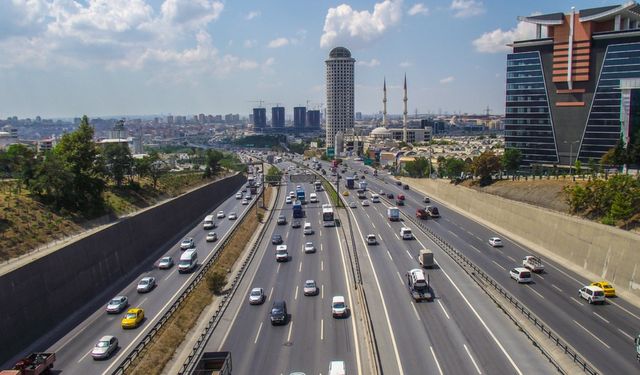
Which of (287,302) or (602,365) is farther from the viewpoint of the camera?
(287,302)

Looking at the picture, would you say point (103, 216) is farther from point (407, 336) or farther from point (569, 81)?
point (569, 81)

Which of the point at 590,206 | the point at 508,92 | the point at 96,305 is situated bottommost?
the point at 96,305

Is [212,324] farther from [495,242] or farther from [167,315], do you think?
[495,242]

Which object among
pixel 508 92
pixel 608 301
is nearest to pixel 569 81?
pixel 508 92

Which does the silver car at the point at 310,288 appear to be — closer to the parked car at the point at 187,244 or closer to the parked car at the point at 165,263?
the parked car at the point at 165,263

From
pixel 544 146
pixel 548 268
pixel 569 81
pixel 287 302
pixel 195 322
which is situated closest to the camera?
pixel 195 322

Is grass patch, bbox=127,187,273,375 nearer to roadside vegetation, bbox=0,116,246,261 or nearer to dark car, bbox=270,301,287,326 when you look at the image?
dark car, bbox=270,301,287,326
